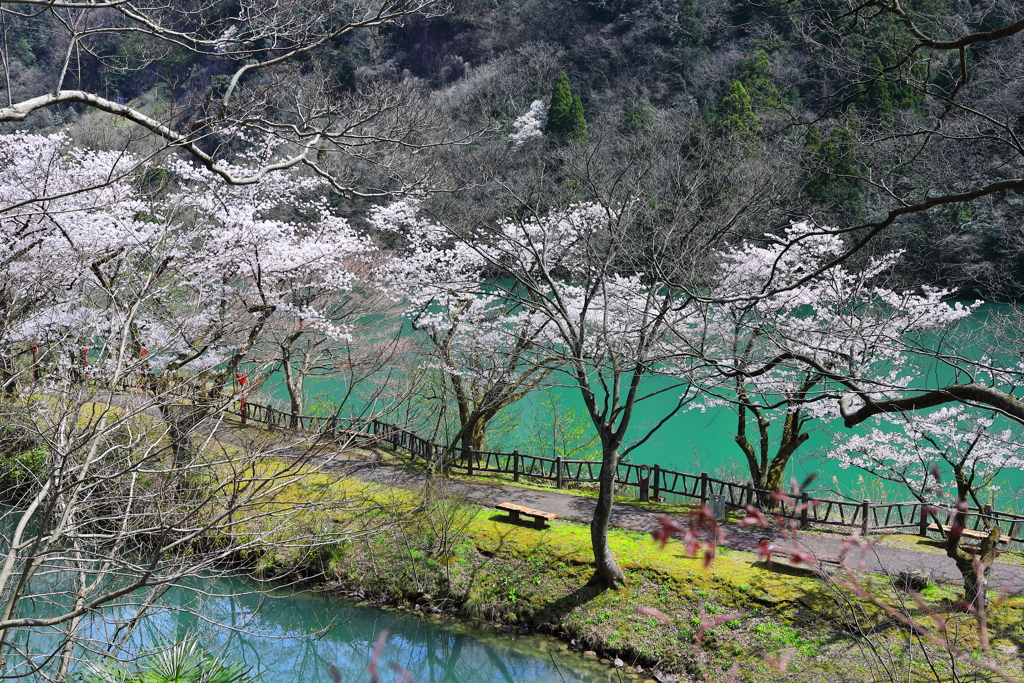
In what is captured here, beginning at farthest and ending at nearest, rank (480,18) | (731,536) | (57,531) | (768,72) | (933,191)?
(480,18) < (768,72) < (933,191) < (731,536) < (57,531)

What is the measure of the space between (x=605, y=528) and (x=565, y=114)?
20.7m

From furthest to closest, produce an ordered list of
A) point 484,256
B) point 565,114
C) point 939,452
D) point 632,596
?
point 565,114 < point 484,256 < point 632,596 < point 939,452

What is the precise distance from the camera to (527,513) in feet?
33.6

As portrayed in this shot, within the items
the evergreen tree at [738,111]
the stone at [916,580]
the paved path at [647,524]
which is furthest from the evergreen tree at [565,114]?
the stone at [916,580]

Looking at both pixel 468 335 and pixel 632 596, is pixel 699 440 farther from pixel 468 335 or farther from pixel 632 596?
pixel 632 596

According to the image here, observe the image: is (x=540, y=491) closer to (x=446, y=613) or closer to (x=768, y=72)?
(x=446, y=613)

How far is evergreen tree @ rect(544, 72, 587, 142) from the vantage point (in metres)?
26.5

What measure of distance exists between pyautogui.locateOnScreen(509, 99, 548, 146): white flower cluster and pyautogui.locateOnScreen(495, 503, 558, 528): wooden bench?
1684 centimetres

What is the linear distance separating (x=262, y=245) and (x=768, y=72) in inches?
753

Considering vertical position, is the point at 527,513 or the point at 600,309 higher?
the point at 600,309

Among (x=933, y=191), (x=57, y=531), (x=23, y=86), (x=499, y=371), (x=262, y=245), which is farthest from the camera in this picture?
(x=23, y=86)

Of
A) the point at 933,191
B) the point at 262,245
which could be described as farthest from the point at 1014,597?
the point at 933,191

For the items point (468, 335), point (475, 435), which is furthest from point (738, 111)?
point (475, 435)

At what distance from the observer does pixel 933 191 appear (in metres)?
19.5
